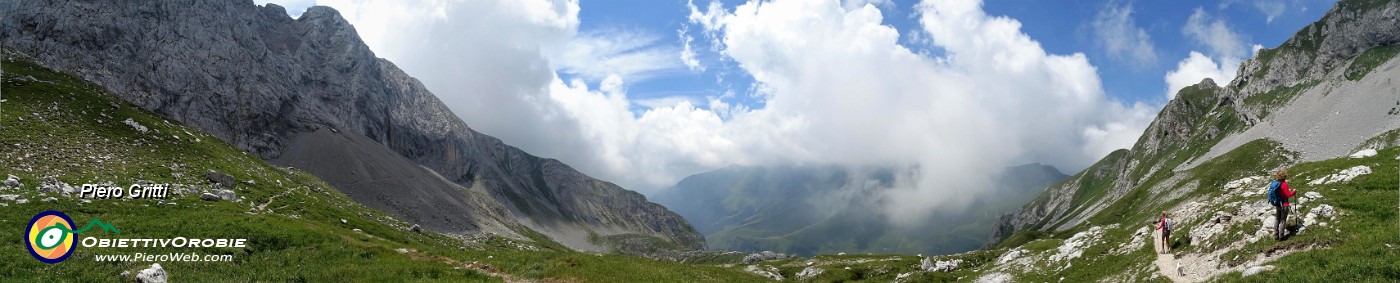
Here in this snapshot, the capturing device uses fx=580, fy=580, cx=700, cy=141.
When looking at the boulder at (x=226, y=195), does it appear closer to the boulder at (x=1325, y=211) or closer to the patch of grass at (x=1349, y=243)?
the patch of grass at (x=1349, y=243)

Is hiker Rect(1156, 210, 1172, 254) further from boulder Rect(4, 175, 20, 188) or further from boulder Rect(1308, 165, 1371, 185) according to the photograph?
boulder Rect(4, 175, 20, 188)

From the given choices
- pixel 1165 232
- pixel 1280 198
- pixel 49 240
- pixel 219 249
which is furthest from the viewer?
pixel 219 249

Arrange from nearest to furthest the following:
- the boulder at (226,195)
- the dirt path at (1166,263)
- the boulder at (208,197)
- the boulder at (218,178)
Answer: the dirt path at (1166,263), the boulder at (208,197), the boulder at (226,195), the boulder at (218,178)

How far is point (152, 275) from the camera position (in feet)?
77.1

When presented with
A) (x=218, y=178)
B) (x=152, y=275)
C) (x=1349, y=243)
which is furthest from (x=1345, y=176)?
(x=218, y=178)

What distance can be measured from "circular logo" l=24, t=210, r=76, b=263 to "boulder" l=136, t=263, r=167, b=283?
5.53m

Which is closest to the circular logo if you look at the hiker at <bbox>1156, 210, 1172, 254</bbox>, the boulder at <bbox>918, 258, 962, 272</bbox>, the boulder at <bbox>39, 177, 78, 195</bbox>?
the boulder at <bbox>39, 177, 78, 195</bbox>

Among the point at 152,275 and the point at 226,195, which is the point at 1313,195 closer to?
the point at 152,275

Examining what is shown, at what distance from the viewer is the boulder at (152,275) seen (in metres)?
23.1

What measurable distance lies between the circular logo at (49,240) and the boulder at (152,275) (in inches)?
218

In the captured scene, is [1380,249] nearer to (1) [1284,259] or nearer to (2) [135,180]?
(1) [1284,259]

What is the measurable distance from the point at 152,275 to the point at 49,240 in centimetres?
923

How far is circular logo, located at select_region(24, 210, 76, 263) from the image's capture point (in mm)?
26188

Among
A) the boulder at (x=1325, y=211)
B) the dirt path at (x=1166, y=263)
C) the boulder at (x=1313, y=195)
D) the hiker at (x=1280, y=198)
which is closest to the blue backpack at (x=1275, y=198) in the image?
the hiker at (x=1280, y=198)
